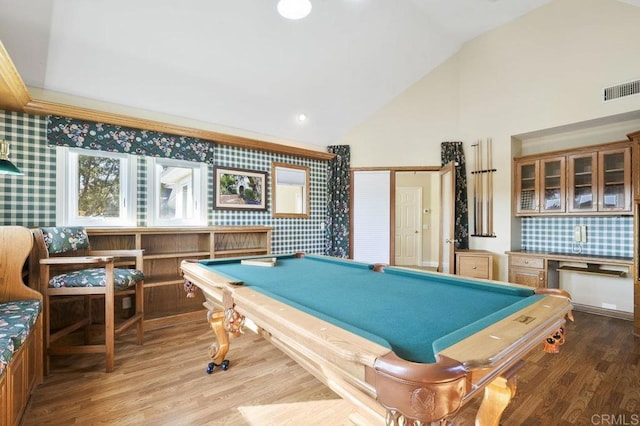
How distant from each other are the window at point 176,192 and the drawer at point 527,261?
404cm

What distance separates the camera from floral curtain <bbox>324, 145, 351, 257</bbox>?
4.68 meters

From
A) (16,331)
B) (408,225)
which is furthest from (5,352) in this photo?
(408,225)

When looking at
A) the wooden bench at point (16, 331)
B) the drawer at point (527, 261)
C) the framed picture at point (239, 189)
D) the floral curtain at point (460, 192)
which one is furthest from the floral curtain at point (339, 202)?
the wooden bench at point (16, 331)

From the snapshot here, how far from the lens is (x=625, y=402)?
1.79 metres

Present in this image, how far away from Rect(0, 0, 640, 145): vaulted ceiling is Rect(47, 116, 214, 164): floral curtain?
11.6 inches

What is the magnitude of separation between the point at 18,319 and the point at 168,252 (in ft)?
5.91

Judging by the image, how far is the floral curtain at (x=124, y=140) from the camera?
2.76 meters

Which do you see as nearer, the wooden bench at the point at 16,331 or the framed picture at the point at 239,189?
the wooden bench at the point at 16,331

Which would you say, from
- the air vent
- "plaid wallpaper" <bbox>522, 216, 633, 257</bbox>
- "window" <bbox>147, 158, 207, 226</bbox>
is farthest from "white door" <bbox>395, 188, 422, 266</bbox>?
"window" <bbox>147, 158, 207, 226</bbox>

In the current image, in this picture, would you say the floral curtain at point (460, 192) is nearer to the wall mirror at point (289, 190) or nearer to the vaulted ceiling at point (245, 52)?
the vaulted ceiling at point (245, 52)

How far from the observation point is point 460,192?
4375mm

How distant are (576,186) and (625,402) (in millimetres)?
2590

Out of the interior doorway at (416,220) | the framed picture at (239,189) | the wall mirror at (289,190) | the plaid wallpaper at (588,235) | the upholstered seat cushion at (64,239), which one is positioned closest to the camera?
the upholstered seat cushion at (64,239)

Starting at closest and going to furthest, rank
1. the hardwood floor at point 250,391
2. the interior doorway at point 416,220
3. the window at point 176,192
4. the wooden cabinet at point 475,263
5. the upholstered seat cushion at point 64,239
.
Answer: the hardwood floor at point 250,391 → the upholstered seat cushion at point 64,239 → the window at point 176,192 → the wooden cabinet at point 475,263 → the interior doorway at point 416,220
